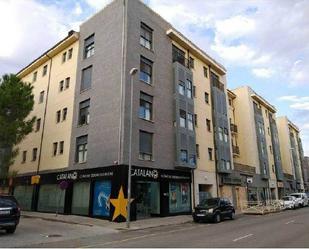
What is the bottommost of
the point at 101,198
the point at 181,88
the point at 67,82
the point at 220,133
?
the point at 101,198

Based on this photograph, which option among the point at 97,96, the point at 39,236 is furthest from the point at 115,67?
the point at 39,236

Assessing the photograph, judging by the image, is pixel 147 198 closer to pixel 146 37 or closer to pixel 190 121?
pixel 190 121

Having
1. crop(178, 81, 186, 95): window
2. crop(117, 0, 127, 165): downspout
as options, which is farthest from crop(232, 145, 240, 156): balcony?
crop(117, 0, 127, 165): downspout

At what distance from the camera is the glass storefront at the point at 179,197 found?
26480 mm

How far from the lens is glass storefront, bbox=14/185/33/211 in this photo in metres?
31.5

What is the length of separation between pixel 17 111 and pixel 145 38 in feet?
40.8

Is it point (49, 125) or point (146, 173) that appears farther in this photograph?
point (49, 125)

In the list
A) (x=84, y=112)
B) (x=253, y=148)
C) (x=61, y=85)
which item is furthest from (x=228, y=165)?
(x=61, y=85)

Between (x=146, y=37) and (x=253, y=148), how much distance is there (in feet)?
80.4

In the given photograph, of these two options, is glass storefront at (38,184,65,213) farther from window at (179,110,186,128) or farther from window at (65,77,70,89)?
window at (179,110,186,128)

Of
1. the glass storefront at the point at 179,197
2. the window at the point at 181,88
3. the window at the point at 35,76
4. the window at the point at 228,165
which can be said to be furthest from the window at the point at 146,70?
the window at the point at 35,76

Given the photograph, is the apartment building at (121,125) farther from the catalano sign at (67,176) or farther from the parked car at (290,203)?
the parked car at (290,203)

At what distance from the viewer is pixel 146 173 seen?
939 inches

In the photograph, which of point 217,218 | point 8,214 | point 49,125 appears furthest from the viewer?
point 49,125
